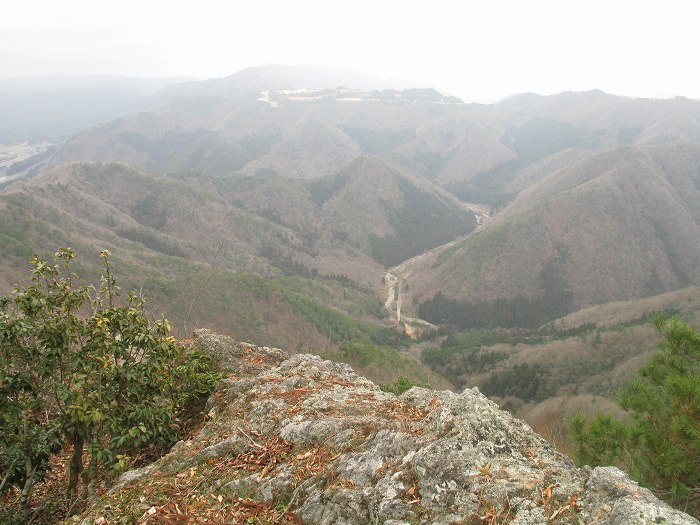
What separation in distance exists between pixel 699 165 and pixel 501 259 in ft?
384

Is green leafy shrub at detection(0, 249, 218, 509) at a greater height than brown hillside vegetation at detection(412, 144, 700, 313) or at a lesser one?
greater

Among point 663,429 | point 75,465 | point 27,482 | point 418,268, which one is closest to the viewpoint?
point 27,482

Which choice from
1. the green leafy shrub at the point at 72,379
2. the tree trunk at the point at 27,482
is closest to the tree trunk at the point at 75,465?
the green leafy shrub at the point at 72,379

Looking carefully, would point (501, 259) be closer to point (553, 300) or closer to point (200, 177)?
point (553, 300)

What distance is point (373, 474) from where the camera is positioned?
6707mm

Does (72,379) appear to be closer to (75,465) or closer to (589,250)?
(75,465)

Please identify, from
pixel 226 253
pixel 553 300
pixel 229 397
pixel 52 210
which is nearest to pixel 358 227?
pixel 226 253

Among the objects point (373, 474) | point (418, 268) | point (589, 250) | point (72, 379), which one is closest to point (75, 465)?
point (72, 379)

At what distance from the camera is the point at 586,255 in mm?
142125

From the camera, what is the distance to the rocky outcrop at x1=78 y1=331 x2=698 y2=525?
5543 mm

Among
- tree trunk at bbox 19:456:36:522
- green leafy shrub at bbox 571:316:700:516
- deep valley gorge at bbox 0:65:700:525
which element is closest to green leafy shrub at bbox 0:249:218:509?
tree trunk at bbox 19:456:36:522

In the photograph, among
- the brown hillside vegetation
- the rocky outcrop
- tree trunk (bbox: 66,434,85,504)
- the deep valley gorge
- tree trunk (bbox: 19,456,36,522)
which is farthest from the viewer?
the brown hillside vegetation

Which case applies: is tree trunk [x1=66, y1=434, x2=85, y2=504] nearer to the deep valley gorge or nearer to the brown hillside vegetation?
the deep valley gorge

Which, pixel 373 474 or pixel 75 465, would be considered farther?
pixel 75 465
